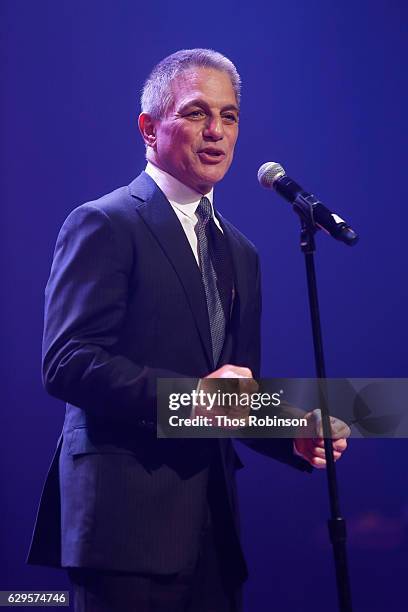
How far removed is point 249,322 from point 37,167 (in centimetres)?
65

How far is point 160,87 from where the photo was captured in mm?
1850

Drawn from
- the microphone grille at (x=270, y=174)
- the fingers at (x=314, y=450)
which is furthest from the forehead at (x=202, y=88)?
the fingers at (x=314, y=450)

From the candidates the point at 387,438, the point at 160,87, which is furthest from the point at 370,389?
the point at 160,87

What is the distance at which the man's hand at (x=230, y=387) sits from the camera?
1547 mm

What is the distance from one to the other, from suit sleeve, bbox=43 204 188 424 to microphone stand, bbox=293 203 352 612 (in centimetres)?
27

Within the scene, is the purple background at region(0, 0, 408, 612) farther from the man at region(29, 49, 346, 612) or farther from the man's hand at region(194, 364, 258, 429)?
the man's hand at region(194, 364, 258, 429)

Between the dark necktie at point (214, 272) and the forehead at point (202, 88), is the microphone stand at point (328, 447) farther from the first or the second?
the forehead at point (202, 88)

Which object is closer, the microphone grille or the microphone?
the microphone

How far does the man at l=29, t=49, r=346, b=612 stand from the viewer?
59.7 inches

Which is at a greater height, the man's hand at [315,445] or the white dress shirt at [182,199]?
the white dress shirt at [182,199]

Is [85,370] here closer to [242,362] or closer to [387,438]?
[242,362]

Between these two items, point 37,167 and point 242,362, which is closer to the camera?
point 242,362

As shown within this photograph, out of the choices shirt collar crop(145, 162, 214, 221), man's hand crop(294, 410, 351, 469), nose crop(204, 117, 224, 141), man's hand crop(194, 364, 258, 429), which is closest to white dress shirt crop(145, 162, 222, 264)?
shirt collar crop(145, 162, 214, 221)

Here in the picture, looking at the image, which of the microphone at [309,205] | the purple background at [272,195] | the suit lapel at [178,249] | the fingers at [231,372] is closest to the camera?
the microphone at [309,205]
